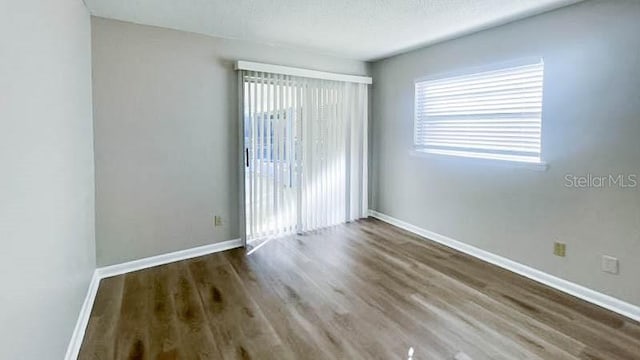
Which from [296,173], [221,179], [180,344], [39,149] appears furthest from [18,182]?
[296,173]

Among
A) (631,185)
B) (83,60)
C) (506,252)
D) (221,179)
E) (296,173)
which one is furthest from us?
(296,173)

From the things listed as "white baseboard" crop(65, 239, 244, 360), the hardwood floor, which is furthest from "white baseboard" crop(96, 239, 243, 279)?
the hardwood floor

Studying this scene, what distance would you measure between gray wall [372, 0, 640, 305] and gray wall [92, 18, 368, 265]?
2.45 meters

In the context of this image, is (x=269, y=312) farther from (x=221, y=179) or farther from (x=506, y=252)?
(x=506, y=252)

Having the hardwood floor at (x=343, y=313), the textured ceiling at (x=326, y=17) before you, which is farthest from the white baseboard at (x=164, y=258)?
the textured ceiling at (x=326, y=17)

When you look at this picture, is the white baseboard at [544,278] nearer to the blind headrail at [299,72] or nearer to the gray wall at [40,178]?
the blind headrail at [299,72]

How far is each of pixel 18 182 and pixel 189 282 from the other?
196cm

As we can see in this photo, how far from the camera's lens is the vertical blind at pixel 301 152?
12.9ft

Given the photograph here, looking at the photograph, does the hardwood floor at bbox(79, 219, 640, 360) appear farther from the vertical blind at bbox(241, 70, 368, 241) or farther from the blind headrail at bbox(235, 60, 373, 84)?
the blind headrail at bbox(235, 60, 373, 84)

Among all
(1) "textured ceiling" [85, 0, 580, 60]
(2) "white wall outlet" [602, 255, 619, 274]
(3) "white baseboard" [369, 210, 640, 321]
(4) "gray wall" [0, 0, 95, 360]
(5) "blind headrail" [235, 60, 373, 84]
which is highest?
(1) "textured ceiling" [85, 0, 580, 60]

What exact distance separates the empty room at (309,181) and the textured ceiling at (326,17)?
0.09 feet

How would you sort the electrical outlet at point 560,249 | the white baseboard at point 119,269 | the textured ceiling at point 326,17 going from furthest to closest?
the electrical outlet at point 560,249, the textured ceiling at point 326,17, the white baseboard at point 119,269

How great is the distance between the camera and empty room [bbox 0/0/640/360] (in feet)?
6.32

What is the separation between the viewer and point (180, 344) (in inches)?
85.1
